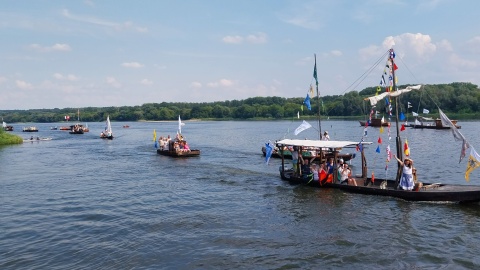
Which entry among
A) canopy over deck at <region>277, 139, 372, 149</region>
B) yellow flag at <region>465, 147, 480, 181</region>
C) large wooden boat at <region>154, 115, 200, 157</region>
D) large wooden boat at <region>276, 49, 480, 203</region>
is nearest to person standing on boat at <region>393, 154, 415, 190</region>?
large wooden boat at <region>276, 49, 480, 203</region>

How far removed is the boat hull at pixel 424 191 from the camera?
68.6ft

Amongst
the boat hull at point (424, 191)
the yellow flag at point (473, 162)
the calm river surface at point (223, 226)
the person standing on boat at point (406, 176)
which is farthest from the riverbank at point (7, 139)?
the yellow flag at point (473, 162)

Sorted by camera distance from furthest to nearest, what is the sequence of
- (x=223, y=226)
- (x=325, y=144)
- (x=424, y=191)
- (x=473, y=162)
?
(x=325, y=144)
(x=424, y=191)
(x=473, y=162)
(x=223, y=226)

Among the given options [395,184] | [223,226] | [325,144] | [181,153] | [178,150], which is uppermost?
[325,144]

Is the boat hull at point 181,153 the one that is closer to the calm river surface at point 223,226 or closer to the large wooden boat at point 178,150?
the large wooden boat at point 178,150

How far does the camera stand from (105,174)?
3719 cm

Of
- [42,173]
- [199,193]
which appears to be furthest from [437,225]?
[42,173]

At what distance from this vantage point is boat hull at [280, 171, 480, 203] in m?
20.9

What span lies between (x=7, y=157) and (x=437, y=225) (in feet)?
168

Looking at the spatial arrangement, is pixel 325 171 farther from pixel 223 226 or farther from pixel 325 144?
pixel 223 226

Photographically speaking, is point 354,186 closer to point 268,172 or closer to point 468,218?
point 468,218

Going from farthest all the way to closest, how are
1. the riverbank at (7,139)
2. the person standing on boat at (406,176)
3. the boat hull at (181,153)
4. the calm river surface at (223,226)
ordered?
1. the riverbank at (7,139)
2. the boat hull at (181,153)
3. the person standing on boat at (406,176)
4. the calm river surface at (223,226)

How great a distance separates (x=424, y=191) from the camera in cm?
2197

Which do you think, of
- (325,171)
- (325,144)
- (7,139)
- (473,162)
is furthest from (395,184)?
(7,139)
